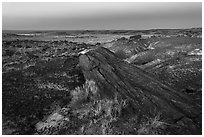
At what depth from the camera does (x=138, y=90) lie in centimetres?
1434

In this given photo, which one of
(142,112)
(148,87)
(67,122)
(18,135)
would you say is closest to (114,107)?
(142,112)

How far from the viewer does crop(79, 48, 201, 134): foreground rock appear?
13039 millimetres

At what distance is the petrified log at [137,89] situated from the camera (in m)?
13.2

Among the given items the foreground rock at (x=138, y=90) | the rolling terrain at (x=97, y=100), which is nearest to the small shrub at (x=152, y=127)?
the rolling terrain at (x=97, y=100)

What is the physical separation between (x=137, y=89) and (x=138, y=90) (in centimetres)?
12

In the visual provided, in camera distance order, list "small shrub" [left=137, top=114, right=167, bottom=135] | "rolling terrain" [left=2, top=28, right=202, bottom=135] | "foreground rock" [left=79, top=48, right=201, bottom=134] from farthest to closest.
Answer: "foreground rock" [left=79, top=48, right=201, bottom=134]
"rolling terrain" [left=2, top=28, right=202, bottom=135]
"small shrub" [left=137, top=114, right=167, bottom=135]

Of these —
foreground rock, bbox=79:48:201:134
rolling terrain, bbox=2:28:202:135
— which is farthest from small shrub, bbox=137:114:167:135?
foreground rock, bbox=79:48:201:134

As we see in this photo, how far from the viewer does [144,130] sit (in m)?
11.4

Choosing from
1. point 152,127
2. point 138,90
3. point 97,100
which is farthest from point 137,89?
point 152,127

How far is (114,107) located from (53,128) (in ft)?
10.1

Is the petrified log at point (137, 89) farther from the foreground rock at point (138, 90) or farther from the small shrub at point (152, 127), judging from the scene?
the small shrub at point (152, 127)

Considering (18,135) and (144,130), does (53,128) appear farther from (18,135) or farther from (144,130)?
(144,130)

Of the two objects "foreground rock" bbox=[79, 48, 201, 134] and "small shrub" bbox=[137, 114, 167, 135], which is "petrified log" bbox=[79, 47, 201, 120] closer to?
"foreground rock" bbox=[79, 48, 201, 134]

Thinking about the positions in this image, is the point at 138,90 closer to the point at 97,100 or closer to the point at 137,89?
the point at 137,89
